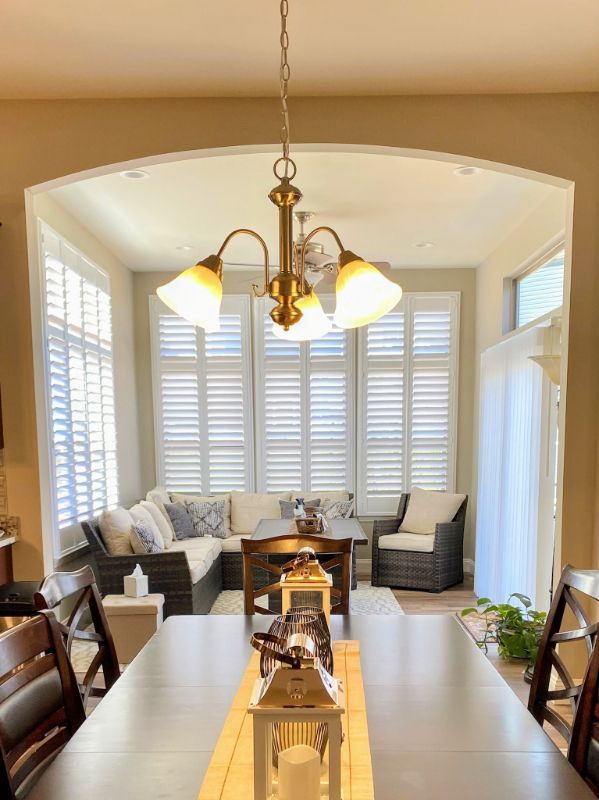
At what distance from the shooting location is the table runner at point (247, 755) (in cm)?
96

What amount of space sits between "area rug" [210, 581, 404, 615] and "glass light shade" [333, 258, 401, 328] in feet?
11.4

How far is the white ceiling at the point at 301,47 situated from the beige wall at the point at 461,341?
3.12 metres

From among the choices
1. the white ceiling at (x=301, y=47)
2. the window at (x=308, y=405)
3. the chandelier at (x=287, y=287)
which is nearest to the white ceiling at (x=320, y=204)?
the white ceiling at (x=301, y=47)

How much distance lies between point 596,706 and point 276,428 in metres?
4.42

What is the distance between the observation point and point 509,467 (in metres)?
3.93

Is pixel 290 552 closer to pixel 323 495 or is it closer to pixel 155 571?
pixel 155 571

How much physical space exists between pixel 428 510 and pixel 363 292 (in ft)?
14.0

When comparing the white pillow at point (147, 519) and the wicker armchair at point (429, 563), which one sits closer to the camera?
the white pillow at point (147, 519)

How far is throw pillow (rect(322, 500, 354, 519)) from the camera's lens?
505cm

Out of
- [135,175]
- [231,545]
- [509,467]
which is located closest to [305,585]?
[135,175]

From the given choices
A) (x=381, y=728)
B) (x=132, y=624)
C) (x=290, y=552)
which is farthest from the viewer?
(x=132, y=624)

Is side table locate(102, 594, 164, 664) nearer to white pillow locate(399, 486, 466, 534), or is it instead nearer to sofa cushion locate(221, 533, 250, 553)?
sofa cushion locate(221, 533, 250, 553)

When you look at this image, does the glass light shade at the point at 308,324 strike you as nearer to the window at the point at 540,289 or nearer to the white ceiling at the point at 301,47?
the white ceiling at the point at 301,47

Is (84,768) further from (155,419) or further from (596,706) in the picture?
(155,419)
